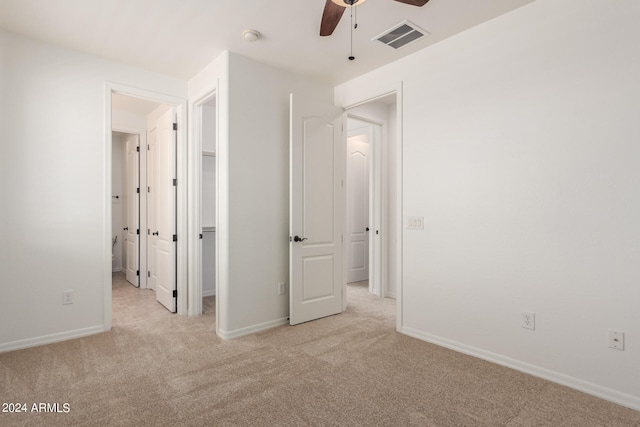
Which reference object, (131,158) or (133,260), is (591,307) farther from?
(131,158)

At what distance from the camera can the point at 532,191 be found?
8.02 ft

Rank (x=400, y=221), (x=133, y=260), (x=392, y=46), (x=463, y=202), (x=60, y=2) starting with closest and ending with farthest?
(x=60, y=2), (x=463, y=202), (x=392, y=46), (x=400, y=221), (x=133, y=260)

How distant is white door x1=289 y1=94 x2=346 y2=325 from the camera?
3469mm

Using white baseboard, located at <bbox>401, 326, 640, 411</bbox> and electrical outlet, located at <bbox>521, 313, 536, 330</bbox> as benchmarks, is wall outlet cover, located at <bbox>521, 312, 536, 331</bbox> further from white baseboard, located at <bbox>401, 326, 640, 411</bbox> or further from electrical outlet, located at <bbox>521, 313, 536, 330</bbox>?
white baseboard, located at <bbox>401, 326, 640, 411</bbox>

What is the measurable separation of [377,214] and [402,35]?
2508mm

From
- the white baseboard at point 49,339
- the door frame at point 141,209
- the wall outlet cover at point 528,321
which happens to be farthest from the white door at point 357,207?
the white baseboard at point 49,339

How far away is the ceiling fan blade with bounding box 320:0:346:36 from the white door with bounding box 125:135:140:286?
392 cm

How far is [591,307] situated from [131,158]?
600 cm

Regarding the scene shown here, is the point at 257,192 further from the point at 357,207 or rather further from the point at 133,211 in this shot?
the point at 133,211

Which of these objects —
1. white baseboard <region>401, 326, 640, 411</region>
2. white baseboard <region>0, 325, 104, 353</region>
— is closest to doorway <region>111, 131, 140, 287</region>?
white baseboard <region>0, 325, 104, 353</region>

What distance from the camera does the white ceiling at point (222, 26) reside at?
2.45 m

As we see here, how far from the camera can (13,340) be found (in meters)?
2.84

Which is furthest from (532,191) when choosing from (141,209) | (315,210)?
(141,209)

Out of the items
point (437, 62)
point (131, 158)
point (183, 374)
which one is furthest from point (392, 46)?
point (131, 158)
